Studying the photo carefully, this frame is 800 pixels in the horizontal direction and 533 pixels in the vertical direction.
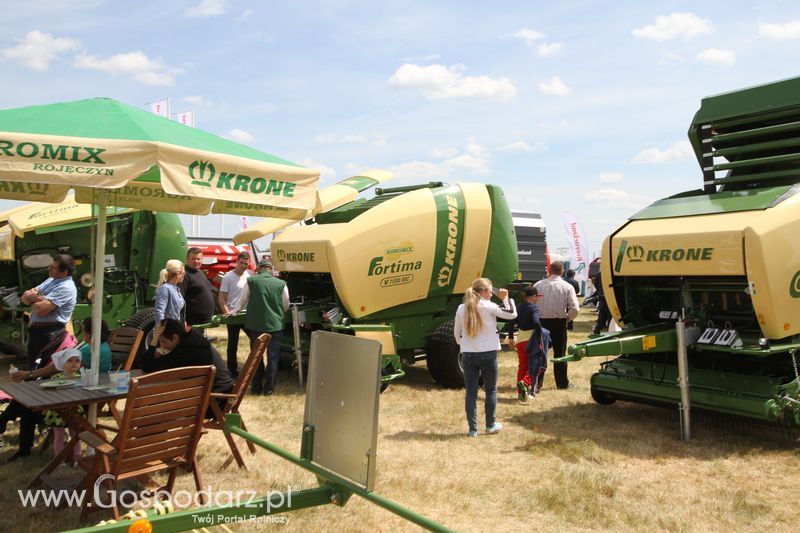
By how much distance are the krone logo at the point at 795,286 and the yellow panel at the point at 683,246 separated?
1.42 ft

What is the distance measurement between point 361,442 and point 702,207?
4311mm

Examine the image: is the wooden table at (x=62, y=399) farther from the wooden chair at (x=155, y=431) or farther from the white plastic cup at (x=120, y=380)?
the wooden chair at (x=155, y=431)

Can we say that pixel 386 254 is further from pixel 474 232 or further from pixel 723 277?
pixel 723 277

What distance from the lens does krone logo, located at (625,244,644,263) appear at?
6.09 meters

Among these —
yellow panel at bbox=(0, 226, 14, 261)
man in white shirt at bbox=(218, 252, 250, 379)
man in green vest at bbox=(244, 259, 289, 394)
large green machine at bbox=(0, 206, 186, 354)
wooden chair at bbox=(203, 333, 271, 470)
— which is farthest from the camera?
large green machine at bbox=(0, 206, 186, 354)

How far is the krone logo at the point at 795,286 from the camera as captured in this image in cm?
540

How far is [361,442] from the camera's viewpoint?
3049 mm

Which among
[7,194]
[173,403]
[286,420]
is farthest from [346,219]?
[173,403]

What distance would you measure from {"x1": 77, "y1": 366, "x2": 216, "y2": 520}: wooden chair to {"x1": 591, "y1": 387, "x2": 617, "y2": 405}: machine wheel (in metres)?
4.30

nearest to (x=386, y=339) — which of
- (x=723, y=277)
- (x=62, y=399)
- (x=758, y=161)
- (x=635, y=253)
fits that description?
(x=635, y=253)

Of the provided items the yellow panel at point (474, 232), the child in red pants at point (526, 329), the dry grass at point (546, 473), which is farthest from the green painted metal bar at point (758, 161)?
the yellow panel at point (474, 232)

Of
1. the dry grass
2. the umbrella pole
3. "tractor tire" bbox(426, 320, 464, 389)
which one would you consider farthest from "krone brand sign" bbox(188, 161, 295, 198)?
"tractor tire" bbox(426, 320, 464, 389)

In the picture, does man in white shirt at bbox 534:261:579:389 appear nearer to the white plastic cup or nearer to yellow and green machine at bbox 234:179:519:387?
yellow and green machine at bbox 234:179:519:387

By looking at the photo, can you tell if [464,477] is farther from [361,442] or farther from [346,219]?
[346,219]
